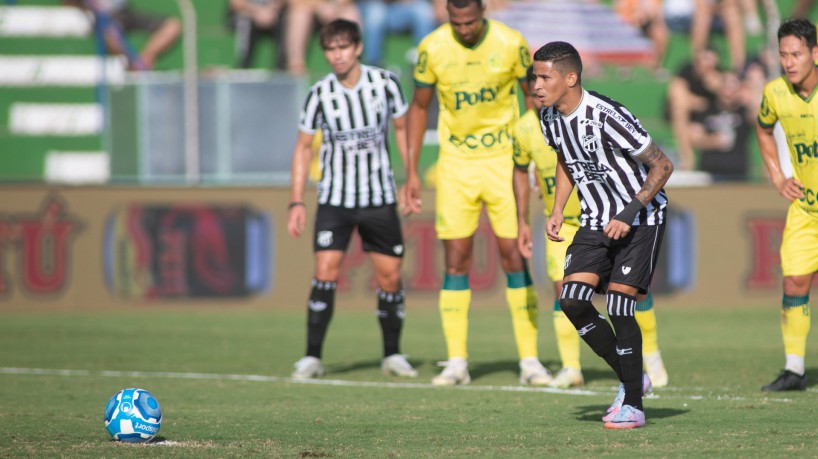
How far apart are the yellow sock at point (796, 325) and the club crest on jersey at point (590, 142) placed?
7.44 ft

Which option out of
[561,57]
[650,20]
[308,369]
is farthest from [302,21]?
[561,57]

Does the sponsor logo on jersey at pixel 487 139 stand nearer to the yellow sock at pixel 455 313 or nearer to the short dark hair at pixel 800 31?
the yellow sock at pixel 455 313

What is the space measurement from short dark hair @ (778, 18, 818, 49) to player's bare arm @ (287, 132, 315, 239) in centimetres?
340

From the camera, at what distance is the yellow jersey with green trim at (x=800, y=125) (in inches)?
307

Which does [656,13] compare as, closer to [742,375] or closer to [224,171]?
[224,171]

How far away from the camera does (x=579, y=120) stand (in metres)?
6.54

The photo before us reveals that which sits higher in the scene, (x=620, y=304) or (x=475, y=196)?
(x=475, y=196)

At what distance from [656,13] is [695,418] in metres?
12.0

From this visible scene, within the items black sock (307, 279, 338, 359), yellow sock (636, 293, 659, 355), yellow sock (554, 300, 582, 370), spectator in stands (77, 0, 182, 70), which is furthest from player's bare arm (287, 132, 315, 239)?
spectator in stands (77, 0, 182, 70)

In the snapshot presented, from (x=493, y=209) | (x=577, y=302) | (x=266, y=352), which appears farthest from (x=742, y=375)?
(x=266, y=352)

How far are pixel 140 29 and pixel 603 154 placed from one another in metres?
12.6

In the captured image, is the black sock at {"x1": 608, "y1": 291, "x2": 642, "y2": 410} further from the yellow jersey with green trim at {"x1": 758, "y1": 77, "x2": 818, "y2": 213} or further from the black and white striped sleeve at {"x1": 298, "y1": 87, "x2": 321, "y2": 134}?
the black and white striped sleeve at {"x1": 298, "y1": 87, "x2": 321, "y2": 134}

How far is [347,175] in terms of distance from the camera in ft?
30.4

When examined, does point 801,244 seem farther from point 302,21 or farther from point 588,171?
point 302,21
